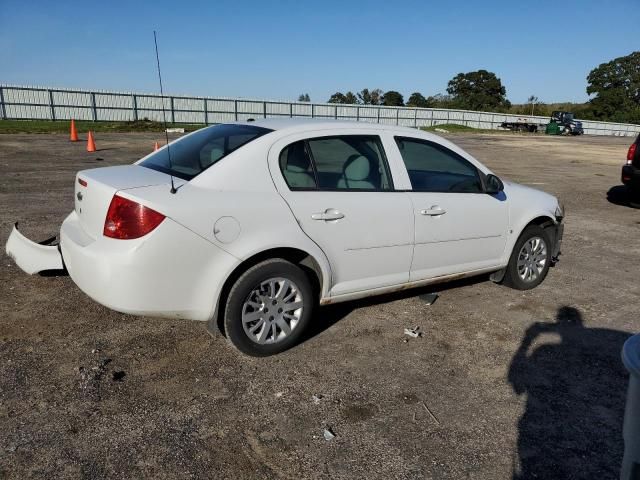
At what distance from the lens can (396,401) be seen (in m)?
3.24

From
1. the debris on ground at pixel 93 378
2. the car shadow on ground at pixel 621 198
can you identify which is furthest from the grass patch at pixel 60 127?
the debris on ground at pixel 93 378

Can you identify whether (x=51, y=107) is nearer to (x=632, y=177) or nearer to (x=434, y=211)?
(x=632, y=177)

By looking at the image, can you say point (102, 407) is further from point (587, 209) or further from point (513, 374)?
point (587, 209)

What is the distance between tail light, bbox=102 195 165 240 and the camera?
3.18 m

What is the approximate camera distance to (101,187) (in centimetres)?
346

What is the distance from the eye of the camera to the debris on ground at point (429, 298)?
486 centimetres

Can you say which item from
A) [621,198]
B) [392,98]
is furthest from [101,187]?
[392,98]

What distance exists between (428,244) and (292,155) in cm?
138

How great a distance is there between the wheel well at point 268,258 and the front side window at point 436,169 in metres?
1.11

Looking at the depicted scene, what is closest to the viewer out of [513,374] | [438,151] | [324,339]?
[513,374]

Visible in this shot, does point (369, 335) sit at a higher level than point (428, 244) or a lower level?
lower

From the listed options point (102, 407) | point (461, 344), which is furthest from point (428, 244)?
point (102, 407)

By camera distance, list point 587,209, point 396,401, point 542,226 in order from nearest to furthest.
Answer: point 396,401 → point 542,226 → point 587,209

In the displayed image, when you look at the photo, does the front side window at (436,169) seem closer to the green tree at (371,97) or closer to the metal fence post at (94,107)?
the metal fence post at (94,107)
